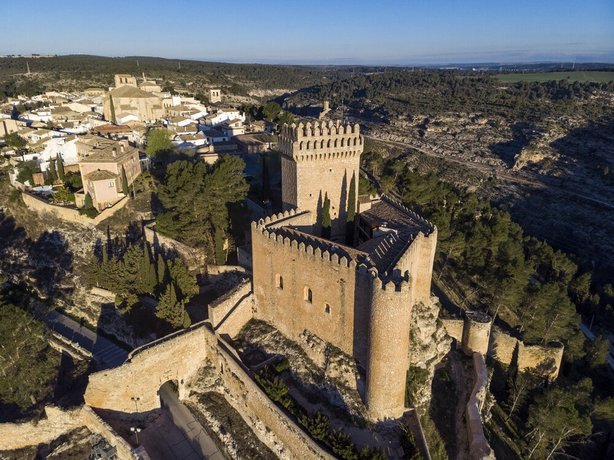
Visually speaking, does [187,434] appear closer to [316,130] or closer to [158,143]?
[316,130]

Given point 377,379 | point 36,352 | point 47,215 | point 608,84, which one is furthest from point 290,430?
point 608,84

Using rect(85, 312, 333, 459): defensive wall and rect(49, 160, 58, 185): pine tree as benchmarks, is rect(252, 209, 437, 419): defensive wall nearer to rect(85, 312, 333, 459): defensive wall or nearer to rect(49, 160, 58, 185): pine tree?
rect(85, 312, 333, 459): defensive wall

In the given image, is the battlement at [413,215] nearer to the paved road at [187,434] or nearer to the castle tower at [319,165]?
the castle tower at [319,165]

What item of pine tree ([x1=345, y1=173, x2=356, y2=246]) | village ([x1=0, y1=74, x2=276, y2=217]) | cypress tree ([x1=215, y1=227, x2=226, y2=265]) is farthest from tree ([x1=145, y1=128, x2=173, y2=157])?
pine tree ([x1=345, y1=173, x2=356, y2=246])

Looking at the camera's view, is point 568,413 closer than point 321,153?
Yes

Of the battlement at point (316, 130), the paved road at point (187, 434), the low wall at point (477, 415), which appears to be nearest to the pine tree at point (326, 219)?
the battlement at point (316, 130)

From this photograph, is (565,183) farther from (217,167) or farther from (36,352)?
(36,352)

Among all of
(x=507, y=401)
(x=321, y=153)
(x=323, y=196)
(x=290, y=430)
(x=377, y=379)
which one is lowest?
(x=507, y=401)
